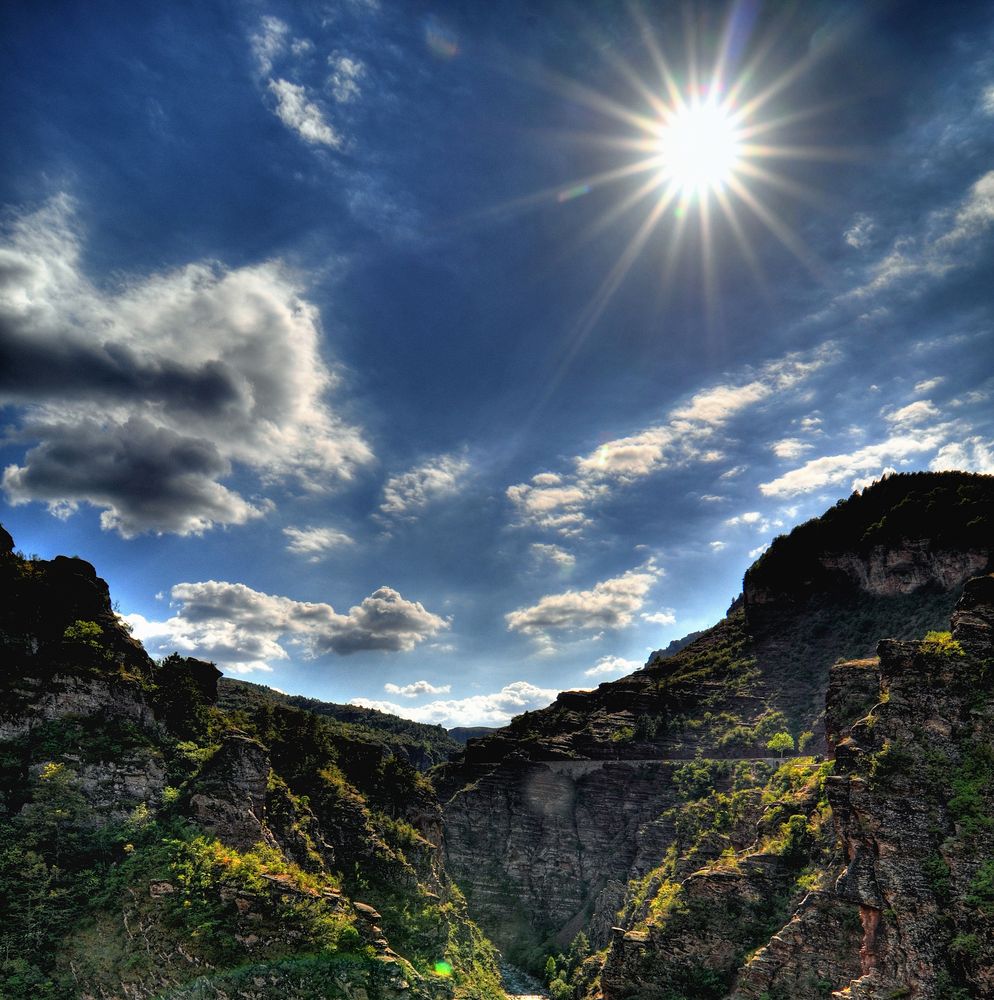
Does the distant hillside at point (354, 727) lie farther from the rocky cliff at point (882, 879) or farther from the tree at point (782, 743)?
the rocky cliff at point (882, 879)

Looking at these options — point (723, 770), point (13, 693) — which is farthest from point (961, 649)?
point (723, 770)

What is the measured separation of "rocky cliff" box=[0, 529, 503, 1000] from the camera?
90.3 feet

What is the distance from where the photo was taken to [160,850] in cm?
3153

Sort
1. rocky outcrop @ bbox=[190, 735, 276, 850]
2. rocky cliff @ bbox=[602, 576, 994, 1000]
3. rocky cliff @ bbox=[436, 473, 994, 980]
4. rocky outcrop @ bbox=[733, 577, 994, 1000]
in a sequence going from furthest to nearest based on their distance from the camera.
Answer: rocky cliff @ bbox=[436, 473, 994, 980], rocky outcrop @ bbox=[190, 735, 276, 850], rocky cliff @ bbox=[602, 576, 994, 1000], rocky outcrop @ bbox=[733, 577, 994, 1000]

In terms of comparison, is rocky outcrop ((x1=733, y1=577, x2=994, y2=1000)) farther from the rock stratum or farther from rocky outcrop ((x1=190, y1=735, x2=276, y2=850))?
rocky outcrop ((x1=190, y1=735, x2=276, y2=850))

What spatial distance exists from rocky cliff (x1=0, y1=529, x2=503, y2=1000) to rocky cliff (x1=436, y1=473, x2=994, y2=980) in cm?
3365

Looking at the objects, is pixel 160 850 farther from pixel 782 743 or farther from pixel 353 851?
pixel 782 743

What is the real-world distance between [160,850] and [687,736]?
83.9 metres

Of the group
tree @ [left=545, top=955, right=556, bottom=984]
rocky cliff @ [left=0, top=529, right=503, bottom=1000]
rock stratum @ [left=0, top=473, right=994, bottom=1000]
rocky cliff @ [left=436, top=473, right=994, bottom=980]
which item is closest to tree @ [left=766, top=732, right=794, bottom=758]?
rocky cliff @ [left=436, top=473, right=994, bottom=980]

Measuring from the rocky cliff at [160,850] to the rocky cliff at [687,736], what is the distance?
1325 inches

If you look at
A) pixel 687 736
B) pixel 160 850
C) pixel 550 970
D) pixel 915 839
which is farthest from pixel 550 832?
pixel 915 839

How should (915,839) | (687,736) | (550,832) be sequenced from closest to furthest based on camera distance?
(915,839) < (550,832) < (687,736)

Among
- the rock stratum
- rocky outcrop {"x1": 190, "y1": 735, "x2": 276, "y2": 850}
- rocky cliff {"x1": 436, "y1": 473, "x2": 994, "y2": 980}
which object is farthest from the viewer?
rocky cliff {"x1": 436, "y1": 473, "x2": 994, "y2": 980}

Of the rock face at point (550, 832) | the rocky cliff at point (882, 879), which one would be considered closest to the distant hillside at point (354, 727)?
the rock face at point (550, 832)
